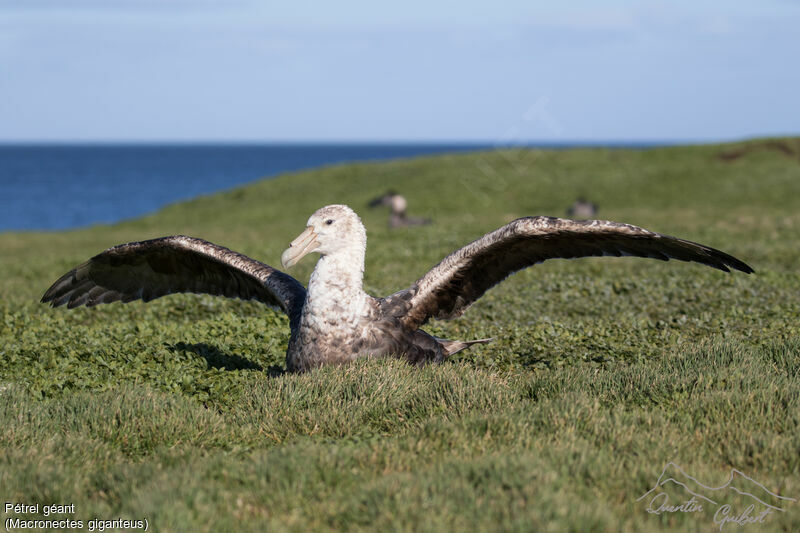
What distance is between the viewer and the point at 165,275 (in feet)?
27.6

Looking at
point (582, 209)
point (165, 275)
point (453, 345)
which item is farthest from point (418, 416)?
point (582, 209)

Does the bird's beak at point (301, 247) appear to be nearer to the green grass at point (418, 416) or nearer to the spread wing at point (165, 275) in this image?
the green grass at point (418, 416)

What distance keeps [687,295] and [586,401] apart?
6613 mm

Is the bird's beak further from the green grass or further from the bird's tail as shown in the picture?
the bird's tail

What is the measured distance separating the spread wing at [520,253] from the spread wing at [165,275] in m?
1.45

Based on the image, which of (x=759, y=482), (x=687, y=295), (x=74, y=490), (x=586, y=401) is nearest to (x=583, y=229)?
(x=586, y=401)

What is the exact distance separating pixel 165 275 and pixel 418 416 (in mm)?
4062

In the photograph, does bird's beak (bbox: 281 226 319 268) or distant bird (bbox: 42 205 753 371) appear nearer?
bird's beak (bbox: 281 226 319 268)

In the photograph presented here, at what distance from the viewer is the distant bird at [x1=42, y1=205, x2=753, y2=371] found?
21.5ft

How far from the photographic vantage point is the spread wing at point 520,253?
6547 millimetres

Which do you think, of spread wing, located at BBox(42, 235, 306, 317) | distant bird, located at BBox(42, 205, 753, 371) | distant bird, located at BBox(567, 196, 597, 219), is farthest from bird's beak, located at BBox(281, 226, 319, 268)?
distant bird, located at BBox(567, 196, 597, 219)

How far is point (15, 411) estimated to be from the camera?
5.66 meters

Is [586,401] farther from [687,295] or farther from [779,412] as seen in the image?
[687,295]

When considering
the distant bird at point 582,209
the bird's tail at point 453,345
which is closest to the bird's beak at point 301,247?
the bird's tail at point 453,345
